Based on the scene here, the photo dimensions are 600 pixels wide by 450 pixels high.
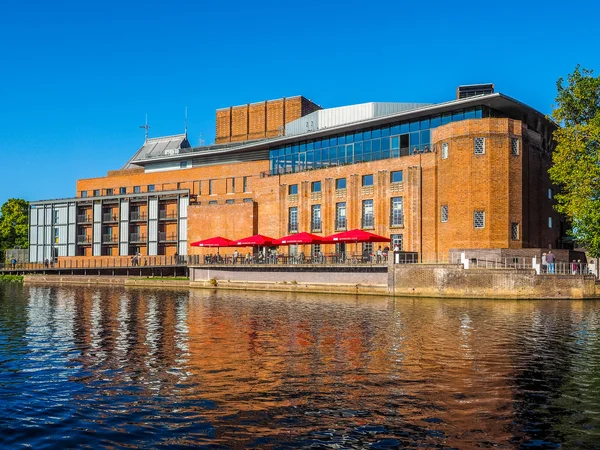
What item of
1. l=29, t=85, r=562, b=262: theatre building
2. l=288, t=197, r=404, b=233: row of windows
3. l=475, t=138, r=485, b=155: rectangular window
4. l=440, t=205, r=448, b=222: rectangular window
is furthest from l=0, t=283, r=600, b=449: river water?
l=288, t=197, r=404, b=233: row of windows

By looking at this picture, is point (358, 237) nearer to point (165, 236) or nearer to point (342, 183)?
point (342, 183)

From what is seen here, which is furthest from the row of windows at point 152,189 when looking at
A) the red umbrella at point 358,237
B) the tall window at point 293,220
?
the red umbrella at point 358,237

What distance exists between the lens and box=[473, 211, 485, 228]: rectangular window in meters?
47.5

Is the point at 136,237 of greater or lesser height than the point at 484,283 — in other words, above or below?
above

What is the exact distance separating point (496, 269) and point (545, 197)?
50.5ft

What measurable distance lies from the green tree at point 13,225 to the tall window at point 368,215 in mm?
61083

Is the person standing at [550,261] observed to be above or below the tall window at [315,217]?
below

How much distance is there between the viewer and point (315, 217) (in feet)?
201

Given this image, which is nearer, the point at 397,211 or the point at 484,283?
the point at 484,283

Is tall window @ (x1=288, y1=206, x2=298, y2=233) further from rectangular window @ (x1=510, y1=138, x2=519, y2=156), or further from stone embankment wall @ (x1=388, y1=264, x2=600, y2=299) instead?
rectangular window @ (x1=510, y1=138, x2=519, y2=156)

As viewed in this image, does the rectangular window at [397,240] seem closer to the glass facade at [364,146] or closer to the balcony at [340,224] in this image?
the balcony at [340,224]

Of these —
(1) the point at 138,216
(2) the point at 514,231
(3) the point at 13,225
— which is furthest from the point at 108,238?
(2) the point at 514,231

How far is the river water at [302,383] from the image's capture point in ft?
35.9

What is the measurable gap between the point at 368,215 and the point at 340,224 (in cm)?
335
